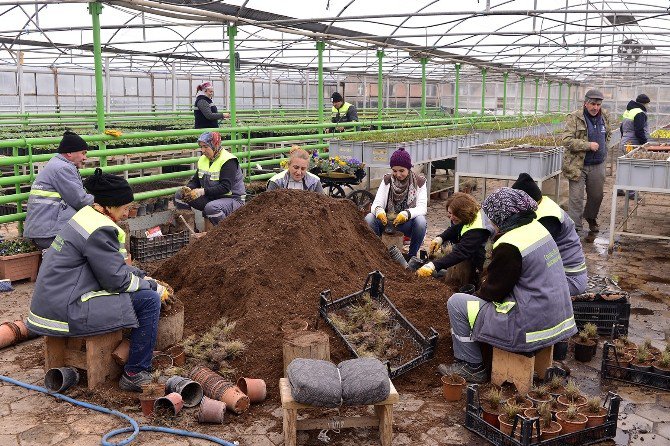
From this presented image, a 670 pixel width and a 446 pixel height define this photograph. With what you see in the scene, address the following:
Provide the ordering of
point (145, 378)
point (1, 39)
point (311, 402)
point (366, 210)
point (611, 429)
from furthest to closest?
point (1, 39) → point (366, 210) → point (145, 378) → point (611, 429) → point (311, 402)

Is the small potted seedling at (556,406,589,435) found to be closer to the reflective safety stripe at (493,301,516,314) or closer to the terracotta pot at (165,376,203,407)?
the reflective safety stripe at (493,301,516,314)

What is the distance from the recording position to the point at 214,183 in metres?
7.32

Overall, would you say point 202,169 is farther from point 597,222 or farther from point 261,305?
point 597,222

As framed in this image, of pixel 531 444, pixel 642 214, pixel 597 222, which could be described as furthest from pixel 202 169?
pixel 642 214

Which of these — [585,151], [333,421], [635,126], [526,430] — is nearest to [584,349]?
[526,430]

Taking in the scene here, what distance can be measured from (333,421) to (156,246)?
164 inches

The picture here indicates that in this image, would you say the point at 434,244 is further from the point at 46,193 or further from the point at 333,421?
the point at 46,193

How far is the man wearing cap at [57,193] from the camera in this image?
19.7 ft

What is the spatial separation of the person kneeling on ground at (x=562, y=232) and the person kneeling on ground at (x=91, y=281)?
9.15 feet

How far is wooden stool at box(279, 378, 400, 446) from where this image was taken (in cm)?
329

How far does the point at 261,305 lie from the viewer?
468 centimetres

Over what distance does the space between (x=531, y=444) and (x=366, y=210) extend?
6.20 m

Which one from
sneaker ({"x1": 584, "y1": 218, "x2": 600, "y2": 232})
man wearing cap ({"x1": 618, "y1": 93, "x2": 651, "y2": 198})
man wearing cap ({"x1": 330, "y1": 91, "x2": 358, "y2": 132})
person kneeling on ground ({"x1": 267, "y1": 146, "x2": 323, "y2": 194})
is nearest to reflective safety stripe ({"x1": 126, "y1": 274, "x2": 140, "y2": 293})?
person kneeling on ground ({"x1": 267, "y1": 146, "x2": 323, "y2": 194})

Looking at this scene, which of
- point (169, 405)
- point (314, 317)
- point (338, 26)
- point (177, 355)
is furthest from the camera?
point (338, 26)
